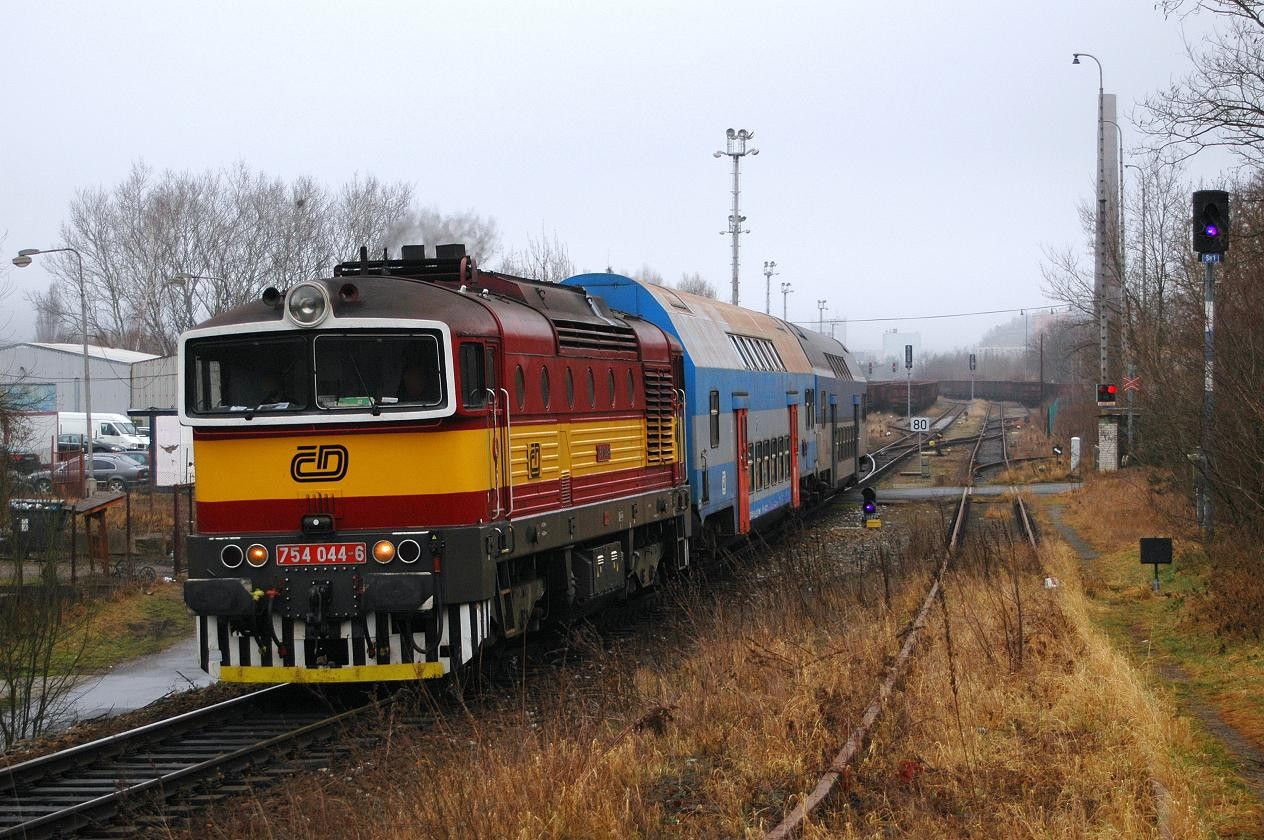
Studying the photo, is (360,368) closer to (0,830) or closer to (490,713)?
(490,713)

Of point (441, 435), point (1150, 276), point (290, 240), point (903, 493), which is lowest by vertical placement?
point (903, 493)

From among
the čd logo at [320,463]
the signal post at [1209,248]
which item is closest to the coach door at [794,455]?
the signal post at [1209,248]

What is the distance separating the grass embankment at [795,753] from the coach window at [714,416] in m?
5.24

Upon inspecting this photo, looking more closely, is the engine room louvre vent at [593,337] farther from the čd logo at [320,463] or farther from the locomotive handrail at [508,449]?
the čd logo at [320,463]

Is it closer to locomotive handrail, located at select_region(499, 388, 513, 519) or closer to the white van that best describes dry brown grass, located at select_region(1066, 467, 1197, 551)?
locomotive handrail, located at select_region(499, 388, 513, 519)

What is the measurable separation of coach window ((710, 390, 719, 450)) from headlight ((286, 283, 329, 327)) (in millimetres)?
8243

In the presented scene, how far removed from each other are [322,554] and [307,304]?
194cm

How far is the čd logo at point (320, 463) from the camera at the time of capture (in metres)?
10.2

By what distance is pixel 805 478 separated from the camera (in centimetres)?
2647

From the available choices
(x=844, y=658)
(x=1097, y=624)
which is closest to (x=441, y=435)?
(x=844, y=658)

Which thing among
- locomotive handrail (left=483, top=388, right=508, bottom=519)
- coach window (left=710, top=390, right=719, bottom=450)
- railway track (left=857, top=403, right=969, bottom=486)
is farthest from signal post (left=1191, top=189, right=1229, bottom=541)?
railway track (left=857, top=403, right=969, bottom=486)

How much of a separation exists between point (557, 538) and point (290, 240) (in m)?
46.5

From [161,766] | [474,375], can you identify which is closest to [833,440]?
[474,375]

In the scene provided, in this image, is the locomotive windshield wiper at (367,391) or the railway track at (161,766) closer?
the railway track at (161,766)
